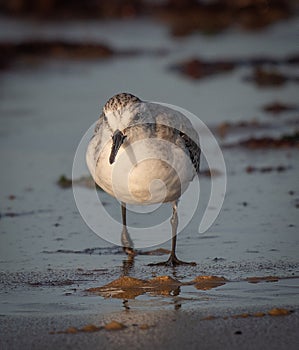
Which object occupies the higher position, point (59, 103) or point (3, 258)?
point (59, 103)

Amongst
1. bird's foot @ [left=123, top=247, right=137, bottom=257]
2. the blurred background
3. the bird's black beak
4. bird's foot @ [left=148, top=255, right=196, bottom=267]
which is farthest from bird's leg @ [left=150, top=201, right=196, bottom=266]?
the bird's black beak

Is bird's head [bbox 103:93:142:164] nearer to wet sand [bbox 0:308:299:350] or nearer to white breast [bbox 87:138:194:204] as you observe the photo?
white breast [bbox 87:138:194:204]

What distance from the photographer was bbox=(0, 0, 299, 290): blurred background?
6.65 m

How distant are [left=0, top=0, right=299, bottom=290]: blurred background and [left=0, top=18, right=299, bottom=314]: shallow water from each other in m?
0.02

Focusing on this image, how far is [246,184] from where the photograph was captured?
820cm

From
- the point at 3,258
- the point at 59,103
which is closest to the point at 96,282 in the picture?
the point at 3,258

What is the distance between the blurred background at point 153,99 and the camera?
6648 millimetres

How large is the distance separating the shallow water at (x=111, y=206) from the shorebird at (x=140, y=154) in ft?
1.45

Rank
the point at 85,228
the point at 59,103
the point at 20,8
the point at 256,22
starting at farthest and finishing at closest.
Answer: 1. the point at 20,8
2. the point at 256,22
3. the point at 59,103
4. the point at 85,228

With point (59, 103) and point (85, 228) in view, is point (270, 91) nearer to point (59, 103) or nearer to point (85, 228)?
point (59, 103)

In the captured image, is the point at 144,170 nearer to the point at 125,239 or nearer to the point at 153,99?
the point at 125,239

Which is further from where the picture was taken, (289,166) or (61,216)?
(289,166)

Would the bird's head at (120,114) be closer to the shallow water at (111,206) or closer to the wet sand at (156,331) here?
the shallow water at (111,206)

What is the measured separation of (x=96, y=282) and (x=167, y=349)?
1.46 metres
